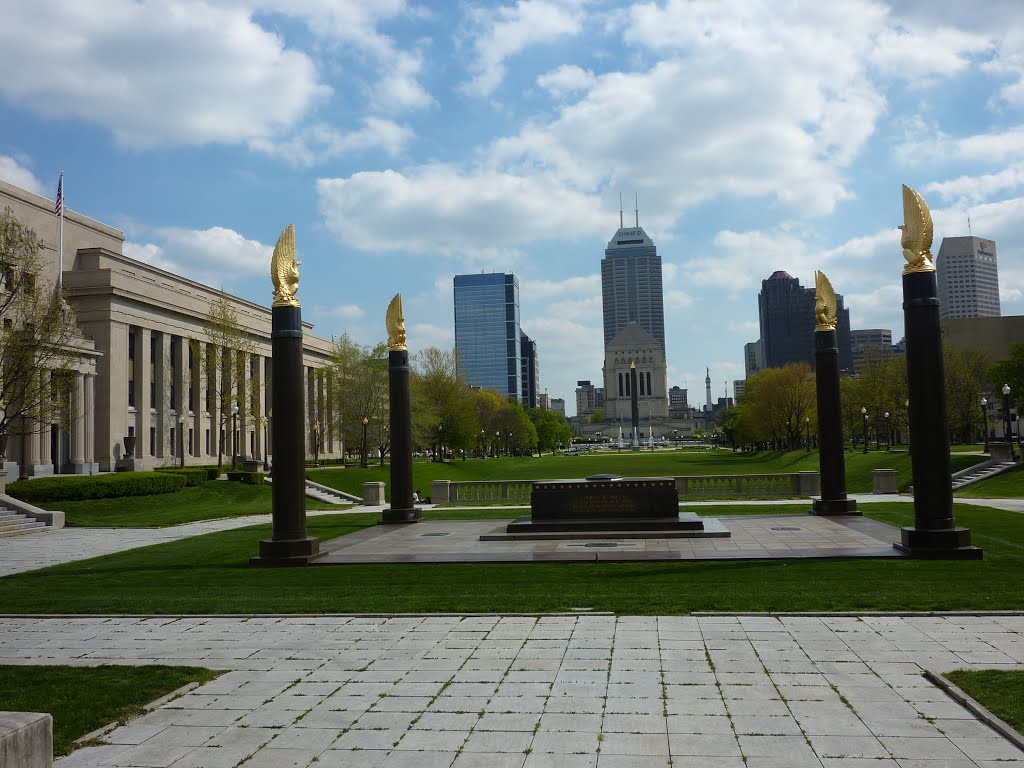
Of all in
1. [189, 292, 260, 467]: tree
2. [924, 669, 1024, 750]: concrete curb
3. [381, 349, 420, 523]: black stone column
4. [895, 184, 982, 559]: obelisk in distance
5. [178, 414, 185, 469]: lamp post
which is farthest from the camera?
[178, 414, 185, 469]: lamp post

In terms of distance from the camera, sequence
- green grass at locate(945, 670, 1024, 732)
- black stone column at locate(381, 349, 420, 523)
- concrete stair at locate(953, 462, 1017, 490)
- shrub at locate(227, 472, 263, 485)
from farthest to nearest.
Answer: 1. shrub at locate(227, 472, 263, 485)
2. concrete stair at locate(953, 462, 1017, 490)
3. black stone column at locate(381, 349, 420, 523)
4. green grass at locate(945, 670, 1024, 732)

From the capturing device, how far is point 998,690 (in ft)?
24.0

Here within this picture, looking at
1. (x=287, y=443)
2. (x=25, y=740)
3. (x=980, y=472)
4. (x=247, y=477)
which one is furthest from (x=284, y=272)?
(x=980, y=472)

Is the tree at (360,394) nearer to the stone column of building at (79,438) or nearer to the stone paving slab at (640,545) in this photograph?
the stone column of building at (79,438)

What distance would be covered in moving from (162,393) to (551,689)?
196 feet

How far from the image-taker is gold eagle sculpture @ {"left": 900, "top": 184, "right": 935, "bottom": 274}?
640 inches

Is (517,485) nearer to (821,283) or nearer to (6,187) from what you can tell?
(821,283)

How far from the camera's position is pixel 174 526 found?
28.7m

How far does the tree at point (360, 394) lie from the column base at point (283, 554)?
46671 mm

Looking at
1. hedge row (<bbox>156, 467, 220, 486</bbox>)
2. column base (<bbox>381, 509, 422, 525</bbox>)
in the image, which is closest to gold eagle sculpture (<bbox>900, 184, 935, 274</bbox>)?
column base (<bbox>381, 509, 422, 525</bbox>)

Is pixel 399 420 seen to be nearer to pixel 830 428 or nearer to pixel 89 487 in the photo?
pixel 830 428

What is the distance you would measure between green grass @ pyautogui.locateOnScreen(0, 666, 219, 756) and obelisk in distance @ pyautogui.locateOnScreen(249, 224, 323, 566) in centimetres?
817

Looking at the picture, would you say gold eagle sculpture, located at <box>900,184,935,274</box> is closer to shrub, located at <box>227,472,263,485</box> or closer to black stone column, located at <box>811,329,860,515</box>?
black stone column, located at <box>811,329,860,515</box>

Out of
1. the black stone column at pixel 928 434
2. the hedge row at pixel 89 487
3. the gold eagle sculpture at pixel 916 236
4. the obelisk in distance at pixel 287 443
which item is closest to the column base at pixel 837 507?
the black stone column at pixel 928 434
